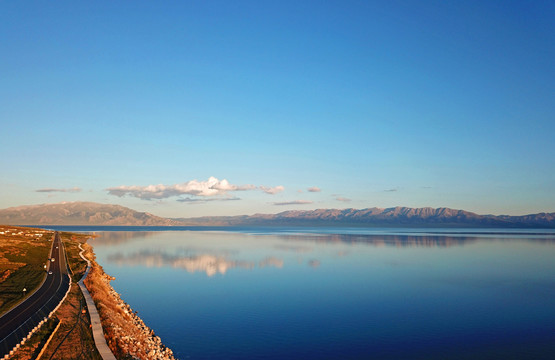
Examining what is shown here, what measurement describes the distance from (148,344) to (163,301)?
18.6 metres

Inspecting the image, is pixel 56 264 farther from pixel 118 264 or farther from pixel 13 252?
pixel 13 252

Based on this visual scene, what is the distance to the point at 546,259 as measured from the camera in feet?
302

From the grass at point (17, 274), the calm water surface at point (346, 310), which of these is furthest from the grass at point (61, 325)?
the calm water surface at point (346, 310)

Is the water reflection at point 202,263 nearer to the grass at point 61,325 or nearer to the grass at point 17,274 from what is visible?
the grass at point 17,274

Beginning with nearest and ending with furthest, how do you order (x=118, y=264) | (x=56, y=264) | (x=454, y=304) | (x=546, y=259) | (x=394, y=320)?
(x=394, y=320)
(x=454, y=304)
(x=56, y=264)
(x=118, y=264)
(x=546, y=259)

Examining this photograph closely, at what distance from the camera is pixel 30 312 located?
1267 inches

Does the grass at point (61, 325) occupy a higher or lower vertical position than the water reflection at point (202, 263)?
higher

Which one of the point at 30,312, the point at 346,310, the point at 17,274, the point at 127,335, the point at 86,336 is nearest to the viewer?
the point at 86,336

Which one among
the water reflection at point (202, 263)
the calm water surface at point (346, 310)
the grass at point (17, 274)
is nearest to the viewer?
the calm water surface at point (346, 310)

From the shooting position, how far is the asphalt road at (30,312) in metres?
25.2

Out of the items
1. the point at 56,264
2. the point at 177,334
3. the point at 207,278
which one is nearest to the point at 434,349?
the point at 177,334

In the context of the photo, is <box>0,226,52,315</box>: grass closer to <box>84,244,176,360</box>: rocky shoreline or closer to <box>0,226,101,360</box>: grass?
<box>0,226,101,360</box>: grass

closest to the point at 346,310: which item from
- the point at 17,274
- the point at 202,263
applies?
the point at 202,263

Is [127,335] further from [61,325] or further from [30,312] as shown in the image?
[30,312]
